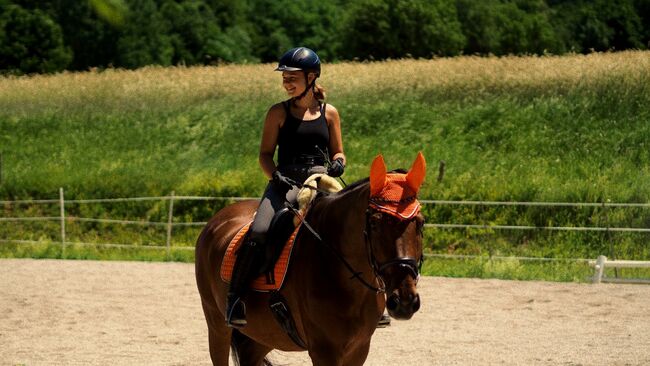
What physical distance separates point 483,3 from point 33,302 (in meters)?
52.4

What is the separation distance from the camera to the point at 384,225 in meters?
4.83

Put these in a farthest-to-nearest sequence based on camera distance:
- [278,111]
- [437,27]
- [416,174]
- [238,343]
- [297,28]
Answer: [297,28]
[437,27]
[238,343]
[278,111]
[416,174]

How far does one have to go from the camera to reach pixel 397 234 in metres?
4.77

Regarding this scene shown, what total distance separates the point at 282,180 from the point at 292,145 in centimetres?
25

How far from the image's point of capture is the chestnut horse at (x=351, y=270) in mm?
4754

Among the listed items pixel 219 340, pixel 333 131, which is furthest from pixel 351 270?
pixel 219 340

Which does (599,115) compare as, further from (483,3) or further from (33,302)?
(483,3)

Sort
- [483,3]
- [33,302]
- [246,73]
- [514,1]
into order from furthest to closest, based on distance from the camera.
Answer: [514,1] → [483,3] → [246,73] → [33,302]

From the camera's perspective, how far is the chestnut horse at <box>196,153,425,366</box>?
15.6 feet

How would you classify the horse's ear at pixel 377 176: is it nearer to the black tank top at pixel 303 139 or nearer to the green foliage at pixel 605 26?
the black tank top at pixel 303 139

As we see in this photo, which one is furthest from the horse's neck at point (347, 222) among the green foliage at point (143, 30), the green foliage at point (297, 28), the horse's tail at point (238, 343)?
the green foliage at point (297, 28)

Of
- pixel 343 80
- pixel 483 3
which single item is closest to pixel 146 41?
pixel 343 80

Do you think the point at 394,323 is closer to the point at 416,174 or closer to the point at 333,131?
the point at 333,131

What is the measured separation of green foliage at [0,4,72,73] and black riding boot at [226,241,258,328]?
10.9ft
